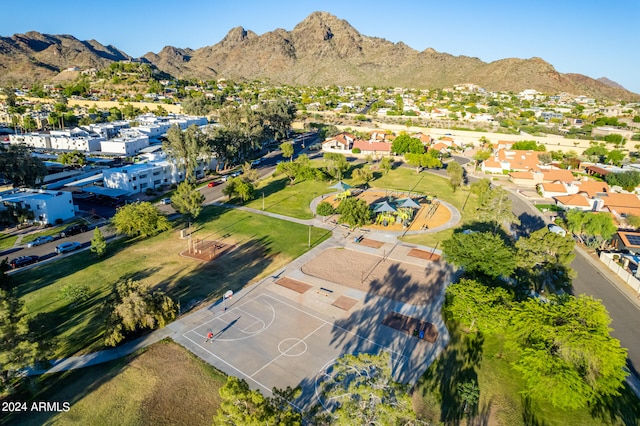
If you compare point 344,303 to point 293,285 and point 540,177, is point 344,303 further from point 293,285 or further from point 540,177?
point 540,177

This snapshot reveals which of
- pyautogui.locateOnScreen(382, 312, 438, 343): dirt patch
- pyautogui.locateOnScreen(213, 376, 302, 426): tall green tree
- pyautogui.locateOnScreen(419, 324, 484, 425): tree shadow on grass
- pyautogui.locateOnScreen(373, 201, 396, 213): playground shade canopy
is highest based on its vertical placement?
pyautogui.locateOnScreen(213, 376, 302, 426): tall green tree

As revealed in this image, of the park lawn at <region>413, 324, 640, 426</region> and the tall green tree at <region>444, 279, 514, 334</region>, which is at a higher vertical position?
the tall green tree at <region>444, 279, 514, 334</region>

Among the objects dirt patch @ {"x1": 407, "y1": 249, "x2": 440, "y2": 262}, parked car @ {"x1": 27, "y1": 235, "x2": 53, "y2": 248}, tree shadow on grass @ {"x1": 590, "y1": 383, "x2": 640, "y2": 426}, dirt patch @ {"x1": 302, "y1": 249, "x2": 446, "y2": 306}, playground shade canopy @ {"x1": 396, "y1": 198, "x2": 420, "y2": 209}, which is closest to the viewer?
tree shadow on grass @ {"x1": 590, "y1": 383, "x2": 640, "y2": 426}

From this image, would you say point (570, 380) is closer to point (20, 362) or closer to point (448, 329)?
point (448, 329)

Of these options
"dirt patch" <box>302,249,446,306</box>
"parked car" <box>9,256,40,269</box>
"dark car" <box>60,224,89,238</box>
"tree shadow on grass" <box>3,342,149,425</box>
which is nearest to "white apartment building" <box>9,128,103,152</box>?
"dark car" <box>60,224,89,238</box>

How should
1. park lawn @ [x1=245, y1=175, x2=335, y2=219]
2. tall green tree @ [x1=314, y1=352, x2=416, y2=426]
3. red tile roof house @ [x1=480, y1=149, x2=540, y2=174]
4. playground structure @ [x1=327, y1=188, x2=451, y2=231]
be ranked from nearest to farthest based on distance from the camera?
tall green tree @ [x1=314, y1=352, x2=416, y2=426] < playground structure @ [x1=327, y1=188, x2=451, y2=231] < park lawn @ [x1=245, y1=175, x2=335, y2=219] < red tile roof house @ [x1=480, y1=149, x2=540, y2=174]

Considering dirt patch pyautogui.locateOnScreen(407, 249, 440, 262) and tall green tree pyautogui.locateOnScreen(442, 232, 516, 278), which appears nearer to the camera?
tall green tree pyautogui.locateOnScreen(442, 232, 516, 278)

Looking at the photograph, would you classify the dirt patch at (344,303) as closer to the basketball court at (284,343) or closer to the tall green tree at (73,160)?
the basketball court at (284,343)

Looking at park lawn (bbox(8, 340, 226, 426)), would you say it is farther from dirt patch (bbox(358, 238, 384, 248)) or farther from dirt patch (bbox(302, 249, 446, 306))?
dirt patch (bbox(358, 238, 384, 248))
